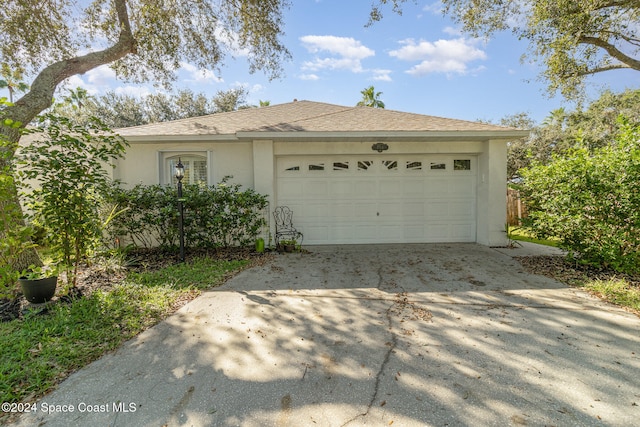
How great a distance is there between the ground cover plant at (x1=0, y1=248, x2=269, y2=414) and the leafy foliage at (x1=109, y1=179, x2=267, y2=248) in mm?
836

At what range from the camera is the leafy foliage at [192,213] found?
5.98m

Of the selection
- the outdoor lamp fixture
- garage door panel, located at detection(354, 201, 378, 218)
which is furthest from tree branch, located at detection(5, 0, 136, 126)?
garage door panel, located at detection(354, 201, 378, 218)

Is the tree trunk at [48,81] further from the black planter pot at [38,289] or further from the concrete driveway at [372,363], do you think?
the concrete driveway at [372,363]

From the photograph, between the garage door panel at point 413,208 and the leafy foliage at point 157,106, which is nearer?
the garage door panel at point 413,208

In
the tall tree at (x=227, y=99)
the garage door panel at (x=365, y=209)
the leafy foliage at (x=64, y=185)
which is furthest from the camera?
the tall tree at (x=227, y=99)

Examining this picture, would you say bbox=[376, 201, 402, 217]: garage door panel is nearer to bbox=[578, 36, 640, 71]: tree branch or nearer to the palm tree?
bbox=[578, 36, 640, 71]: tree branch

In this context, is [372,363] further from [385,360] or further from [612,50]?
[612,50]

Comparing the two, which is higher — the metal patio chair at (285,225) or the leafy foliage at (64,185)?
the leafy foliage at (64,185)

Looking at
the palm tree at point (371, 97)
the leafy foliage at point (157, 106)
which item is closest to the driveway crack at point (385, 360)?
the leafy foliage at point (157, 106)

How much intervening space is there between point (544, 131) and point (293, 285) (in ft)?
59.6

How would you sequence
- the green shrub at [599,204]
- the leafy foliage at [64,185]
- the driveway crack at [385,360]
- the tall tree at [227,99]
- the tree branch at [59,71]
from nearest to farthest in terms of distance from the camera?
the driveway crack at [385,360] → the leafy foliage at [64,185] → the green shrub at [599,204] → the tree branch at [59,71] → the tall tree at [227,99]

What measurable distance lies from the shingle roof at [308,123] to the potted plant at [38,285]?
3972 mm

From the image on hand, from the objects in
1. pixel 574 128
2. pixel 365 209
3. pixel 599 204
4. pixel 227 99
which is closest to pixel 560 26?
pixel 599 204

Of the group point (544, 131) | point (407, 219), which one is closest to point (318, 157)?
point (407, 219)
